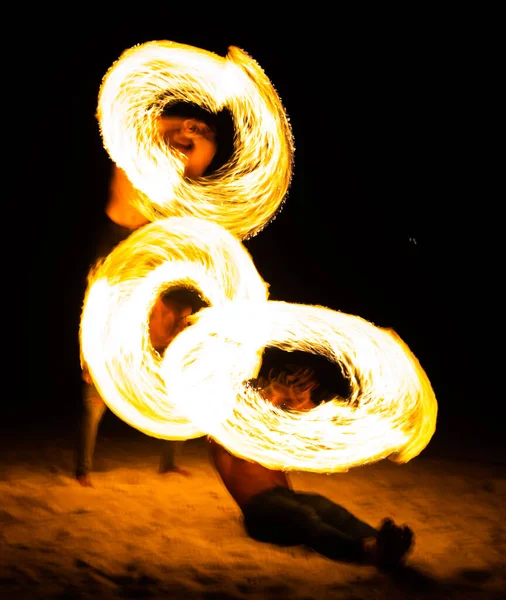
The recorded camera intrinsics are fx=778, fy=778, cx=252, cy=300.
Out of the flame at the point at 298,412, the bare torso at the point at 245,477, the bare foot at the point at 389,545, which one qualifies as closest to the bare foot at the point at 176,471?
the flame at the point at 298,412

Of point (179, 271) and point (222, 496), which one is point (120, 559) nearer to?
point (222, 496)

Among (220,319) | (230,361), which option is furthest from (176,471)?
(220,319)

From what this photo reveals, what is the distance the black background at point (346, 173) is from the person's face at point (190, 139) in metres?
4.17

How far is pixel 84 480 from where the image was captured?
4.61 meters

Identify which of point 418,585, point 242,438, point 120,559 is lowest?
point 120,559

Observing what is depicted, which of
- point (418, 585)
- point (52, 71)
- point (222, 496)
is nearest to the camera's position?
point (418, 585)

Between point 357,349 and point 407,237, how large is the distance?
39.2 ft

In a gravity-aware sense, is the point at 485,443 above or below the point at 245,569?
above

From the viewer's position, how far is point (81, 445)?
4660 mm

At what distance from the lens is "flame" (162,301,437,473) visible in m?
3.83

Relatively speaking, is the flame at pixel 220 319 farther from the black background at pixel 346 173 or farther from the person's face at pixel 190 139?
the black background at pixel 346 173

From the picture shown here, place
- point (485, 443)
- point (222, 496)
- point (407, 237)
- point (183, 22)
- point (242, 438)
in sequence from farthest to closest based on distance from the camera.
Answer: point (407, 237) → point (183, 22) → point (485, 443) → point (222, 496) → point (242, 438)

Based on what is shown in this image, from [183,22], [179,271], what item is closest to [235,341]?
[179,271]

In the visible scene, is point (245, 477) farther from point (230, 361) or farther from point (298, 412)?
point (230, 361)
